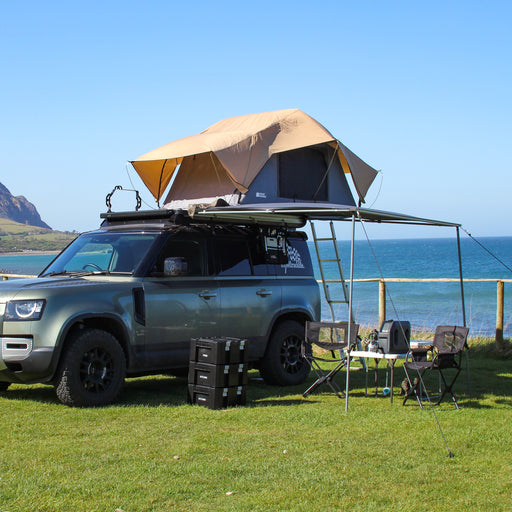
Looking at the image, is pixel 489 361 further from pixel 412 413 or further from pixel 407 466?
pixel 407 466

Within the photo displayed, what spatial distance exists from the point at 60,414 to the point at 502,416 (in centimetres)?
457

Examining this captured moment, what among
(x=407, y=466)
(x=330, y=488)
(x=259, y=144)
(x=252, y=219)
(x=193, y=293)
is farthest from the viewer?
(x=259, y=144)

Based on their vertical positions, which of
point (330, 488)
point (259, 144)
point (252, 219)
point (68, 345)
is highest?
point (259, 144)

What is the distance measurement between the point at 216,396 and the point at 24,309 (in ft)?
7.28

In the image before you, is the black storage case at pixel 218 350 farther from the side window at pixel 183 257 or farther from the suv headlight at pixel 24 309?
the suv headlight at pixel 24 309

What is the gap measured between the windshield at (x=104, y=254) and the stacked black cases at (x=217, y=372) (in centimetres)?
127

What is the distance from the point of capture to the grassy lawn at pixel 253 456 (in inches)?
186

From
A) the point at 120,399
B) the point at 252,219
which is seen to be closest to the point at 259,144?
the point at 252,219

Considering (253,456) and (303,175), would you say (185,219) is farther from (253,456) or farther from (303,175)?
(253,456)

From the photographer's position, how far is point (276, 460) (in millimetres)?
5633

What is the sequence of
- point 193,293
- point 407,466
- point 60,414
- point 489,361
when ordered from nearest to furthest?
point 407,466 → point 60,414 → point 193,293 → point 489,361

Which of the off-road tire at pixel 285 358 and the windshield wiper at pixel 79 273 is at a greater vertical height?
the windshield wiper at pixel 79 273

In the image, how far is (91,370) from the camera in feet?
25.1

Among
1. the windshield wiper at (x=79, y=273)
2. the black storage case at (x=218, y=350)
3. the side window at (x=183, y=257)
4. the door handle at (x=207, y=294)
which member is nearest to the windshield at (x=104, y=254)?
the windshield wiper at (x=79, y=273)
